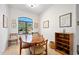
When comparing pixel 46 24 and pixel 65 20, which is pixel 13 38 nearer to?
pixel 46 24

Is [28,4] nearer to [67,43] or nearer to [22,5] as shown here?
[22,5]

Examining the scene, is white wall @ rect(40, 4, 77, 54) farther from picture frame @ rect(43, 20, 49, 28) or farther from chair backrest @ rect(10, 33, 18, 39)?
chair backrest @ rect(10, 33, 18, 39)

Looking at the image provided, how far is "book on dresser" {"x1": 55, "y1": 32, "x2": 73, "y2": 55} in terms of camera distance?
1.97m

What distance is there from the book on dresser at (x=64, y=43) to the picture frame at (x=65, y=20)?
20 cm

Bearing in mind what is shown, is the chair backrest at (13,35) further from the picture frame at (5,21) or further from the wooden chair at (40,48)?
the wooden chair at (40,48)

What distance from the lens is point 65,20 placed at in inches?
80.0

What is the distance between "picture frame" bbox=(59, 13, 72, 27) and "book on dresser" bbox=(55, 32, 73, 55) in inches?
7.7

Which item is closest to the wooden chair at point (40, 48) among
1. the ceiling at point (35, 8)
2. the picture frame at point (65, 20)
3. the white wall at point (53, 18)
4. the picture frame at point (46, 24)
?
the white wall at point (53, 18)

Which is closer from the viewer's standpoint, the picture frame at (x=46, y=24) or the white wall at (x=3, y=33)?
the white wall at (x=3, y=33)

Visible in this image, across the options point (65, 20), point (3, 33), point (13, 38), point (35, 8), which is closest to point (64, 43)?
point (65, 20)

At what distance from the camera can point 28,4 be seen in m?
2.02

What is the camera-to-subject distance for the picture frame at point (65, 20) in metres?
1.96
